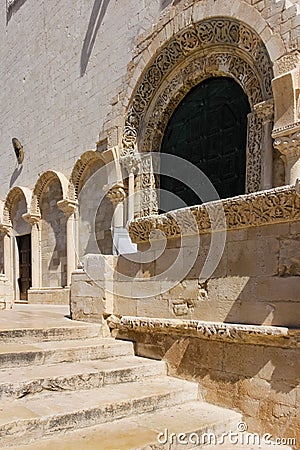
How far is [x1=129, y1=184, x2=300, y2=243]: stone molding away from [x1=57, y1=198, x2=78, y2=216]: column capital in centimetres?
592

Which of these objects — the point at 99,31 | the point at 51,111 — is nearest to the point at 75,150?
the point at 51,111

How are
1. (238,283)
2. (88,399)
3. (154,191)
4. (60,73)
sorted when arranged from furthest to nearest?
(60,73) → (154,191) → (238,283) → (88,399)

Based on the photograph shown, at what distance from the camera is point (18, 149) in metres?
12.9

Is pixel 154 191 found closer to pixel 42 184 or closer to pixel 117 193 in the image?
pixel 117 193

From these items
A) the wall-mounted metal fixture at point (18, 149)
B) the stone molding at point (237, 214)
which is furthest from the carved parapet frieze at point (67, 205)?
the stone molding at point (237, 214)

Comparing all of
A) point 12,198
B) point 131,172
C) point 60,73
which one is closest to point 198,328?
point 131,172

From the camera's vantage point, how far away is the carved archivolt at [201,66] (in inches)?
229

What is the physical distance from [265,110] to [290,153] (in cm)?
84

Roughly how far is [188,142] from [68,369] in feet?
15.8

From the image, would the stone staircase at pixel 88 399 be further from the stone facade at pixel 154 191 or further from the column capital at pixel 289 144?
the column capital at pixel 289 144

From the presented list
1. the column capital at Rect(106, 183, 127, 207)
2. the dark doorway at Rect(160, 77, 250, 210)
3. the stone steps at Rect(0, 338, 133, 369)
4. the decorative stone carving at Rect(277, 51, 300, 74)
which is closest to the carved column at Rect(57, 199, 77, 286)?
the column capital at Rect(106, 183, 127, 207)

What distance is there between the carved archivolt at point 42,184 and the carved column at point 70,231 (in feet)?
1.43

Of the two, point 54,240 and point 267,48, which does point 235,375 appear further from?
point 54,240

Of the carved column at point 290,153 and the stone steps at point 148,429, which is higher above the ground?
the carved column at point 290,153
